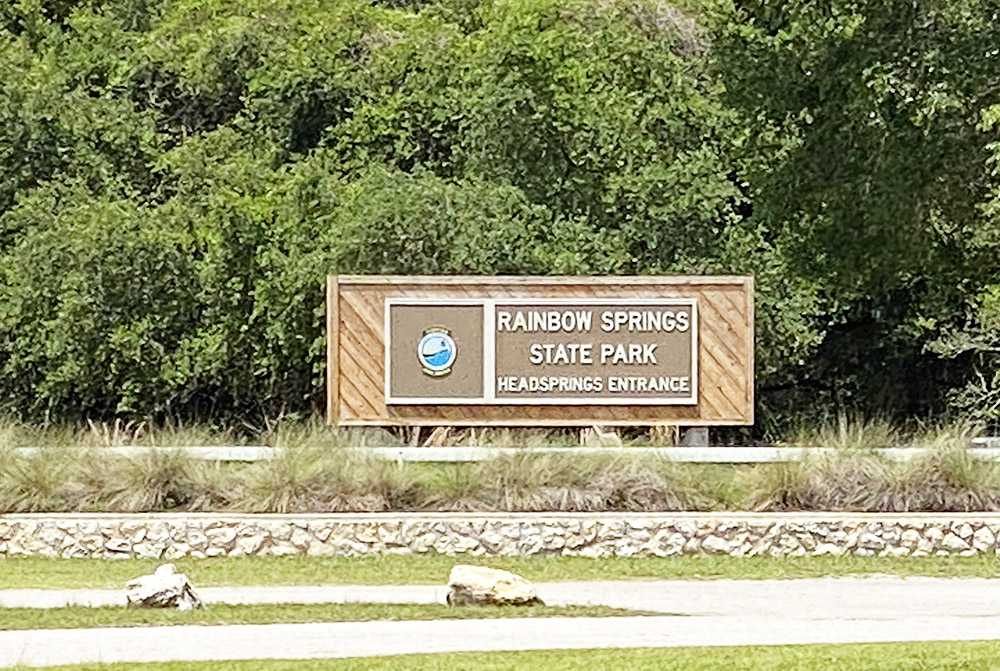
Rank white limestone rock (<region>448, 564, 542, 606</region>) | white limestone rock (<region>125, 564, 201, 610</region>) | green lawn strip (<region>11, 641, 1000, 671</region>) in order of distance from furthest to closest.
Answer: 1. white limestone rock (<region>448, 564, 542, 606</region>)
2. white limestone rock (<region>125, 564, 201, 610</region>)
3. green lawn strip (<region>11, 641, 1000, 671</region>)

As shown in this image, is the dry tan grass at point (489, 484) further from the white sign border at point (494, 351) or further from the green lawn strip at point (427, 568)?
the white sign border at point (494, 351)

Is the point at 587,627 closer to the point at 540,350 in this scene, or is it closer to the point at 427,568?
the point at 427,568

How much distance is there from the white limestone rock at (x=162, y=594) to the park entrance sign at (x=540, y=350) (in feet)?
25.7

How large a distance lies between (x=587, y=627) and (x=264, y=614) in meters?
2.32

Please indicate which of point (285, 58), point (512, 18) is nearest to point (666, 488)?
point (512, 18)

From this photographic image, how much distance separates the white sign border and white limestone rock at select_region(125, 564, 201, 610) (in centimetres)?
803

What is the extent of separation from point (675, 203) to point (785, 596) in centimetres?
1367

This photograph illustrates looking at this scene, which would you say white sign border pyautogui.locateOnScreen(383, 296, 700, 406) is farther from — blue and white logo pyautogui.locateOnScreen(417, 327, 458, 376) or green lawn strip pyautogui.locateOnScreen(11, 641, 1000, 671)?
green lawn strip pyautogui.locateOnScreen(11, 641, 1000, 671)

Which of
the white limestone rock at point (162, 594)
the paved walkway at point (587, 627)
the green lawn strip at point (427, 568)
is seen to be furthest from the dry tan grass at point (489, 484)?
the white limestone rock at point (162, 594)

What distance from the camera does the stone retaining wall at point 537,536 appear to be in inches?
688

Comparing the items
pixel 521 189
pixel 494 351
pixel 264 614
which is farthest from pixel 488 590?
pixel 521 189

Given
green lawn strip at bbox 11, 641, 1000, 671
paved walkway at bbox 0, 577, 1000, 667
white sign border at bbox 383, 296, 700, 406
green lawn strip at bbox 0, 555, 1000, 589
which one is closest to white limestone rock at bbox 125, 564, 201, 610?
paved walkway at bbox 0, 577, 1000, 667

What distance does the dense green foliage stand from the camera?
25906 millimetres

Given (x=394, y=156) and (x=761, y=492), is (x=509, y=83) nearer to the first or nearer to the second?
(x=394, y=156)
